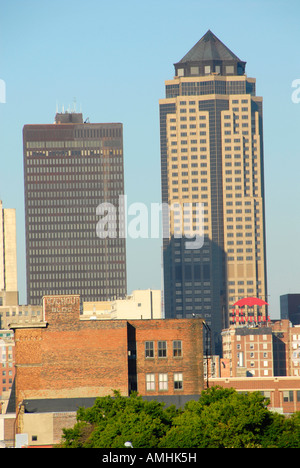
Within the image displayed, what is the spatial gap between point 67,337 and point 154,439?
3900 centimetres

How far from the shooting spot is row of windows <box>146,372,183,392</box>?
391 feet

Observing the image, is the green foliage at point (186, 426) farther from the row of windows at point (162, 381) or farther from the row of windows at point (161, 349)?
the row of windows at point (161, 349)

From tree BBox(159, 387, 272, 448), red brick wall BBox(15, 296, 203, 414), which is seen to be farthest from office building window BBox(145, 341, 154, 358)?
tree BBox(159, 387, 272, 448)

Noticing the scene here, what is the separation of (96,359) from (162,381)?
28.0 feet

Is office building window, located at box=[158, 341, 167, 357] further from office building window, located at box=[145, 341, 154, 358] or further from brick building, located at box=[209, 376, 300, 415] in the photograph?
brick building, located at box=[209, 376, 300, 415]

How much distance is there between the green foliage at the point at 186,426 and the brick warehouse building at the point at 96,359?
22.3 m

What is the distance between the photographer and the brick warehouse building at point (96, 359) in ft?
375

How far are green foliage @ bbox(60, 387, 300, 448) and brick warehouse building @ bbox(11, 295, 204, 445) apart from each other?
22.3 meters

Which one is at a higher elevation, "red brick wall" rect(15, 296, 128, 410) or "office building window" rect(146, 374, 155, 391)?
"red brick wall" rect(15, 296, 128, 410)

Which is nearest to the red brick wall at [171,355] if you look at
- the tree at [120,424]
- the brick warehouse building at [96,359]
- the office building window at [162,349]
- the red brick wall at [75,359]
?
the brick warehouse building at [96,359]
